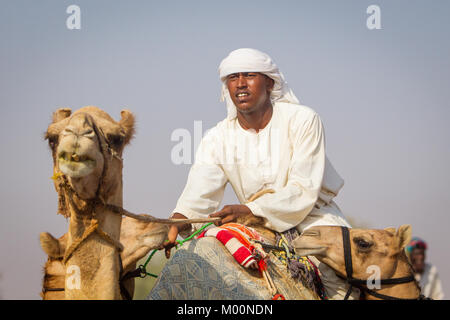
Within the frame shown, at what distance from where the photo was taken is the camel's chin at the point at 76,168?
3.21m

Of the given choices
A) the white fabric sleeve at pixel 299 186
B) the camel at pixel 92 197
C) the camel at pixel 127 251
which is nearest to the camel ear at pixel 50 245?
the camel at pixel 127 251

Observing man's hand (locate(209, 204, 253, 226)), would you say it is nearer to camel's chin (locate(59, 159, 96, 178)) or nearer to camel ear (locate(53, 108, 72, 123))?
camel ear (locate(53, 108, 72, 123))

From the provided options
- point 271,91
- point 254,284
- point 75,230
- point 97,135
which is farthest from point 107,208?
point 271,91

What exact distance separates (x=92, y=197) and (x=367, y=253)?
→ 2.47 meters

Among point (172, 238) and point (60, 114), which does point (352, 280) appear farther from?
point (60, 114)

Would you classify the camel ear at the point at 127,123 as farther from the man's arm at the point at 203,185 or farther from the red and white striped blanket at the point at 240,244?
the man's arm at the point at 203,185

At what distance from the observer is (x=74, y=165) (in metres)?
3.23

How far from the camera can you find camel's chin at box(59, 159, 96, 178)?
10.5 ft

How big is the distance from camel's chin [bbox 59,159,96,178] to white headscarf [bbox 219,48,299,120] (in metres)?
2.68

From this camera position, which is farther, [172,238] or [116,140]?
[172,238]

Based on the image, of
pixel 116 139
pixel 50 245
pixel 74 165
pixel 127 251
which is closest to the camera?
pixel 74 165

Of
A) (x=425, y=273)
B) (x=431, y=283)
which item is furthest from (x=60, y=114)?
(x=425, y=273)

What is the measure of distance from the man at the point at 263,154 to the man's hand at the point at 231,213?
10.0 inches
